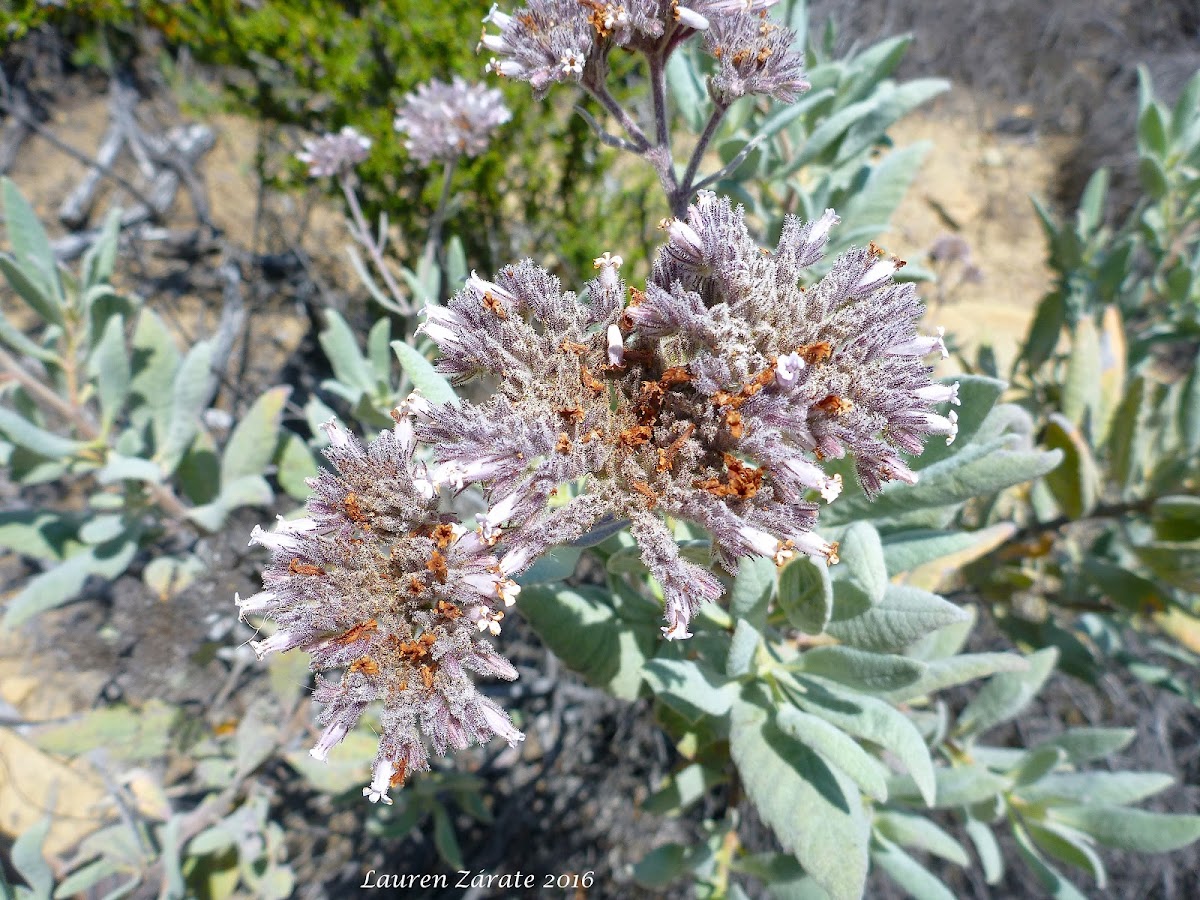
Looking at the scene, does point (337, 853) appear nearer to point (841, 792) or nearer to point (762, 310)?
point (841, 792)

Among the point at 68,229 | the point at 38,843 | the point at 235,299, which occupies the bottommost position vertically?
the point at 38,843

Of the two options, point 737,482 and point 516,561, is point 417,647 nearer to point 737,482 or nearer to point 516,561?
point 516,561

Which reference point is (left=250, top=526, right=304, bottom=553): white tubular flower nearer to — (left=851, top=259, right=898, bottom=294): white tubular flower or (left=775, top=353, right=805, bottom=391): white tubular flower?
(left=775, top=353, right=805, bottom=391): white tubular flower

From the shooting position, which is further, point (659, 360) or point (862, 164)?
point (862, 164)

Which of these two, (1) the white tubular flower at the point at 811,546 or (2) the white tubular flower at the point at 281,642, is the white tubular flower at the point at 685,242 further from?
(2) the white tubular flower at the point at 281,642

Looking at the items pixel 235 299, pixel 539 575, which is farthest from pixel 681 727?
pixel 235 299
